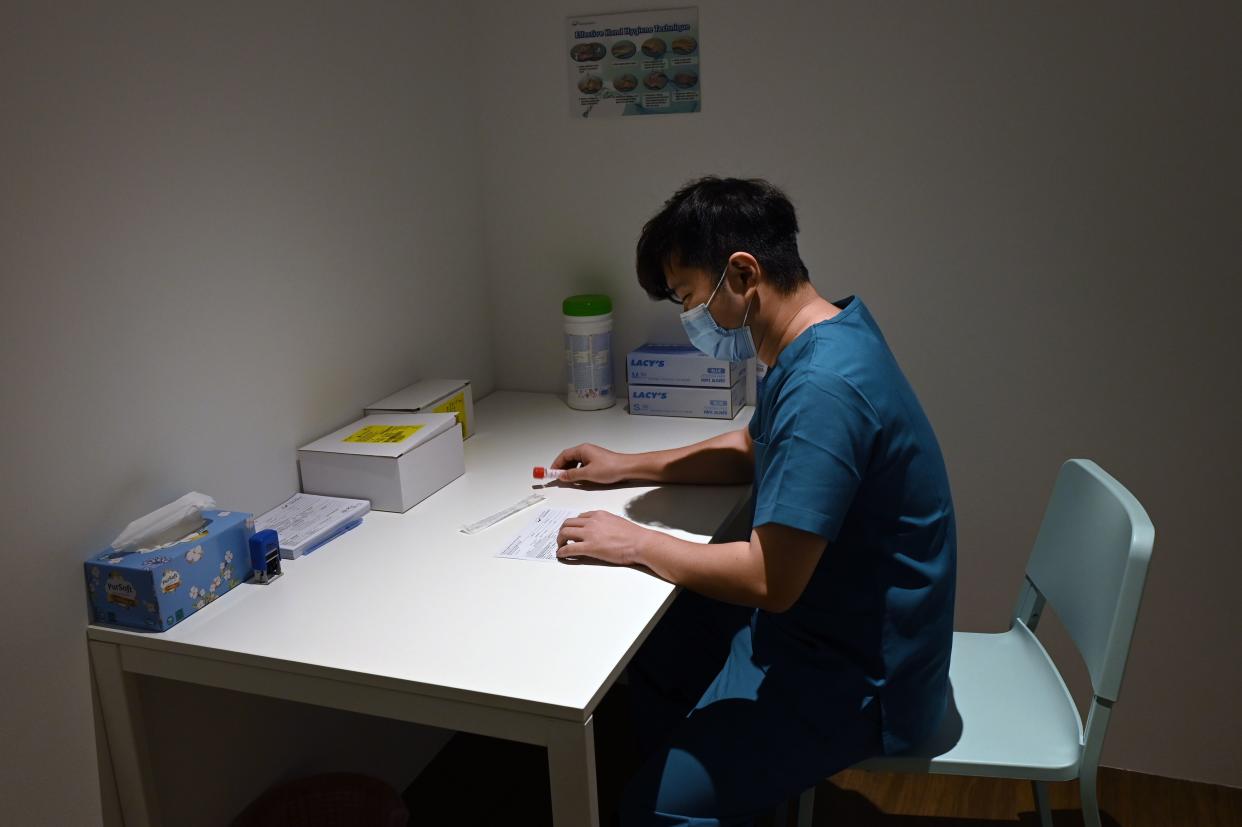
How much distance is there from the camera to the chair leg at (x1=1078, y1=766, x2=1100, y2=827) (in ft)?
4.46

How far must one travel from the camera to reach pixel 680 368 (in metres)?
2.19

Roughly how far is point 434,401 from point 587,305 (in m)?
0.45

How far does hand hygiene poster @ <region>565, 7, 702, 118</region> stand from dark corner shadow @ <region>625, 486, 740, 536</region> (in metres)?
0.90

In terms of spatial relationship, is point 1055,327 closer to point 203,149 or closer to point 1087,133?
point 1087,133

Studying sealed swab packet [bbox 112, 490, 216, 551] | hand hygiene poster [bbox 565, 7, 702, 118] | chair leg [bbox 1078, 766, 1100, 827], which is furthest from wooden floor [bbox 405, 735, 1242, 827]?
hand hygiene poster [bbox 565, 7, 702, 118]

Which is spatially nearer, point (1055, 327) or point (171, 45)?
point (171, 45)

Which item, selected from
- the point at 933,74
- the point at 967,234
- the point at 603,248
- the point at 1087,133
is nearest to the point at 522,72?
the point at 603,248

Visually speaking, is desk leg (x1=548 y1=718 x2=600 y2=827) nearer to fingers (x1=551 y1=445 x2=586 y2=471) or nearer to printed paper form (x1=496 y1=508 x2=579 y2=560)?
printed paper form (x1=496 y1=508 x2=579 y2=560)

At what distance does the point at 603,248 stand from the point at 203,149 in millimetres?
1013

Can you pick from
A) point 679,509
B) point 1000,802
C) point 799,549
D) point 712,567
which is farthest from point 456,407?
point 1000,802

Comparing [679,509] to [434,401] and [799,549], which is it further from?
[434,401]

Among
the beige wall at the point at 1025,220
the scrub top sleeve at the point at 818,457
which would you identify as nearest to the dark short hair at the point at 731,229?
the scrub top sleeve at the point at 818,457

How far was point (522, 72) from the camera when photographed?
230 cm

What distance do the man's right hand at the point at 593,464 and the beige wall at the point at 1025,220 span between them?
1.83 feet
